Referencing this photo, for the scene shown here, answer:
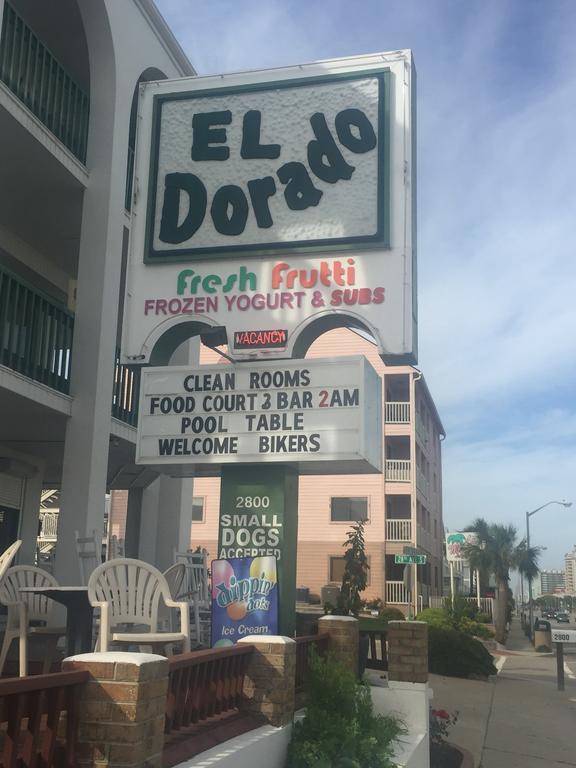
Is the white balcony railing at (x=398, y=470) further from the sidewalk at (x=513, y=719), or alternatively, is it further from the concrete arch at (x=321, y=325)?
the concrete arch at (x=321, y=325)

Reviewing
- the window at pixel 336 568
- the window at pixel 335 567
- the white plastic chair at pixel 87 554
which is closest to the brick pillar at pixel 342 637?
the white plastic chair at pixel 87 554

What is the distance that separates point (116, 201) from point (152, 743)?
9.83 m

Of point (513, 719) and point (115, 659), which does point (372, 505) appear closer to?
point (513, 719)

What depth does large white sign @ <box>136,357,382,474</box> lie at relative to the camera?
8289mm

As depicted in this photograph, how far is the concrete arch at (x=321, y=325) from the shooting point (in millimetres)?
8719

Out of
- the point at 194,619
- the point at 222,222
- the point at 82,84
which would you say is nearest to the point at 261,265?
the point at 222,222

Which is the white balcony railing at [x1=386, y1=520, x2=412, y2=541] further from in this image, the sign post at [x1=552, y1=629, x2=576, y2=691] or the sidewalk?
the sign post at [x1=552, y1=629, x2=576, y2=691]

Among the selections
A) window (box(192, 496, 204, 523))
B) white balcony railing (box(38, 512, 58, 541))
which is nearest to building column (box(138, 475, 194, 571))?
white balcony railing (box(38, 512, 58, 541))

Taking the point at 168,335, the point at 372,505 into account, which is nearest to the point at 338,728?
the point at 168,335

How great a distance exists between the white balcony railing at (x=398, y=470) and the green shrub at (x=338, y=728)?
116ft

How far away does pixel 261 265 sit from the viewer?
9180mm

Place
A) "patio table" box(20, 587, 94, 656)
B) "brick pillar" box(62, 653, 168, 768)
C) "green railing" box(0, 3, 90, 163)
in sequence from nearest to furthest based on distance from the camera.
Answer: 1. "brick pillar" box(62, 653, 168, 768)
2. "patio table" box(20, 587, 94, 656)
3. "green railing" box(0, 3, 90, 163)

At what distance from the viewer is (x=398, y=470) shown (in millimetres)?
42875

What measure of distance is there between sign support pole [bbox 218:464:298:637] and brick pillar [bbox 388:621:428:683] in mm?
1460
